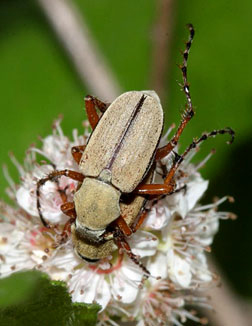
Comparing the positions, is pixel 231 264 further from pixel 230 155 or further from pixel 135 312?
pixel 135 312

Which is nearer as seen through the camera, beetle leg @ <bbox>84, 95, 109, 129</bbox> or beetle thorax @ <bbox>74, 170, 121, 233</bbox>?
beetle thorax @ <bbox>74, 170, 121, 233</bbox>

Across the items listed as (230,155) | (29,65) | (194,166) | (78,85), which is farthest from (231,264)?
(29,65)

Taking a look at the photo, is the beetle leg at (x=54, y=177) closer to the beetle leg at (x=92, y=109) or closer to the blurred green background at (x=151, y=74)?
the beetle leg at (x=92, y=109)

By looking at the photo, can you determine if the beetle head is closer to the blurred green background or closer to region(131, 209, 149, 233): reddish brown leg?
region(131, 209, 149, 233): reddish brown leg

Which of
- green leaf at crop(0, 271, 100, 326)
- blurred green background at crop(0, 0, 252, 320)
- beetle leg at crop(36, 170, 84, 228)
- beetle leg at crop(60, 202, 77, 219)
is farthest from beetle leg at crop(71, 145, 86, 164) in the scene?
blurred green background at crop(0, 0, 252, 320)

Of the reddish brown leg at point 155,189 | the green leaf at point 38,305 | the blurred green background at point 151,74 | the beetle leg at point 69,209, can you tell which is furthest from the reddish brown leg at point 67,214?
the blurred green background at point 151,74
